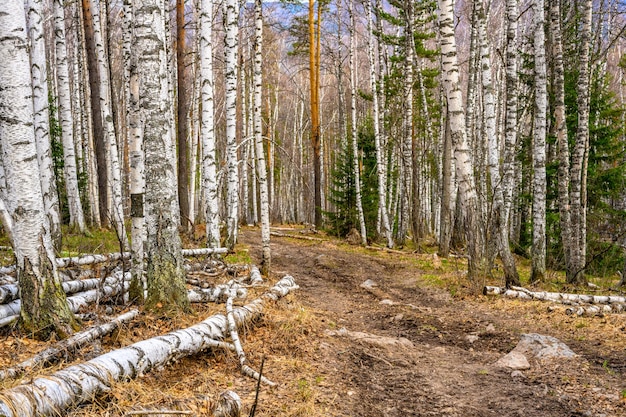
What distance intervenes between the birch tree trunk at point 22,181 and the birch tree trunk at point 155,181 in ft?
3.74

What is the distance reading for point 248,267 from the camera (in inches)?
365

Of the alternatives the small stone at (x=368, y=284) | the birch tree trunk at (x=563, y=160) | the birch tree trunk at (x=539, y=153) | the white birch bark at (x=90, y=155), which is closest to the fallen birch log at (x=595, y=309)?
the birch tree trunk at (x=539, y=153)

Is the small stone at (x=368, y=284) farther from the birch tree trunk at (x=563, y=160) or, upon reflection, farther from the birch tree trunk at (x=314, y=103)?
the birch tree trunk at (x=314, y=103)

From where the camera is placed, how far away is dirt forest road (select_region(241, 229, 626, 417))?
3848mm

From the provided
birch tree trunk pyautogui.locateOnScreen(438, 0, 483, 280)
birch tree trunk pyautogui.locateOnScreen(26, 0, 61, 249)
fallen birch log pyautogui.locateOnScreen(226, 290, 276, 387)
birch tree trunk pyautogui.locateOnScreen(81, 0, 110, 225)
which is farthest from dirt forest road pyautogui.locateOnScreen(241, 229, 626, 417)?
birch tree trunk pyautogui.locateOnScreen(81, 0, 110, 225)

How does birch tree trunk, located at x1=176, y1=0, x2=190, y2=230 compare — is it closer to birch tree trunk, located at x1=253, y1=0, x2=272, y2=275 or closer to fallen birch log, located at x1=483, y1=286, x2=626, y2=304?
birch tree trunk, located at x1=253, y1=0, x2=272, y2=275

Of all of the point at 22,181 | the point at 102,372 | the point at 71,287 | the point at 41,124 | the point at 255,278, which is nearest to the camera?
the point at 102,372

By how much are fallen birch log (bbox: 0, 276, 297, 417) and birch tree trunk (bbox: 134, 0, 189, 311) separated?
66 centimetres

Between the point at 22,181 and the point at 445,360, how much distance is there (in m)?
4.66

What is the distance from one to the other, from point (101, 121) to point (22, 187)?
11.7 meters

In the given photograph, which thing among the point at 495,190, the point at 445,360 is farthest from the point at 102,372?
the point at 495,190

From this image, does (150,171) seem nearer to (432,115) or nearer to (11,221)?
(11,221)

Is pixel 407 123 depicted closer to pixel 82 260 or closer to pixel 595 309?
pixel 595 309

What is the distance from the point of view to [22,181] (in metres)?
4.11
